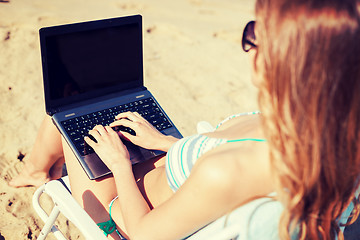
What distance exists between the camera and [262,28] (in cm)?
116

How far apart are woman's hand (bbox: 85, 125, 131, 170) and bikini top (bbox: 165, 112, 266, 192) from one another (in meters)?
0.21

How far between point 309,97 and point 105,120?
3.52 feet

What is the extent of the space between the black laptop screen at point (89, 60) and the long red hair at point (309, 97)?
91 centimetres

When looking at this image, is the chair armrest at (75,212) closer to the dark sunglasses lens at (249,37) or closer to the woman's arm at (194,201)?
the woman's arm at (194,201)

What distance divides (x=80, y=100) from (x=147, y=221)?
2.65ft

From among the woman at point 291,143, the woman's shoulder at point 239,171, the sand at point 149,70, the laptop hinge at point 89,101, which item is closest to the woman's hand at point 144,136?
the laptop hinge at point 89,101

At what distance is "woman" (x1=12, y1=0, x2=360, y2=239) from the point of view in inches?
42.5

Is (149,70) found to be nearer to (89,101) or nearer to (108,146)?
(89,101)

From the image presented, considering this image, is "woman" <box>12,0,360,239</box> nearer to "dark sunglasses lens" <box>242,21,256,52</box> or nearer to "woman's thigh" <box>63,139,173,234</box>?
"dark sunglasses lens" <box>242,21,256,52</box>

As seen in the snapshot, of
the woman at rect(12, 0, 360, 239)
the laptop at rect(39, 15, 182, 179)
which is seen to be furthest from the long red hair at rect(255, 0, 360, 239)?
the laptop at rect(39, 15, 182, 179)

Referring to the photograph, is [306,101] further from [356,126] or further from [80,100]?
[80,100]

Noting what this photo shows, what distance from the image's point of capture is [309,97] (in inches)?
43.8

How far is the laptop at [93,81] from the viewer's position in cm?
176

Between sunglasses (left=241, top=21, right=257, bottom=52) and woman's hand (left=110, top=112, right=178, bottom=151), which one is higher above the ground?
sunglasses (left=241, top=21, right=257, bottom=52)
